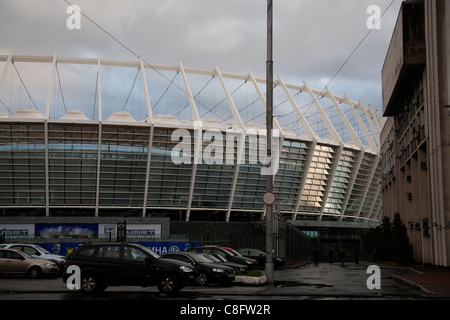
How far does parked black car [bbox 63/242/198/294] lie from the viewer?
15.7 meters

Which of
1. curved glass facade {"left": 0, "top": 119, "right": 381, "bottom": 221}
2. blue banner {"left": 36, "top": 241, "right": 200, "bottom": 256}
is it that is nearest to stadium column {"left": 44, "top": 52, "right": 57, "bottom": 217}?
curved glass facade {"left": 0, "top": 119, "right": 381, "bottom": 221}

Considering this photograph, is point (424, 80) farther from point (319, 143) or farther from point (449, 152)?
point (319, 143)

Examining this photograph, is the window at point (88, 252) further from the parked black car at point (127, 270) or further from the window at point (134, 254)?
the window at point (134, 254)

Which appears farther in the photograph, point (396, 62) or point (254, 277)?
point (396, 62)

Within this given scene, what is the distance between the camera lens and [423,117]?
34.7 meters

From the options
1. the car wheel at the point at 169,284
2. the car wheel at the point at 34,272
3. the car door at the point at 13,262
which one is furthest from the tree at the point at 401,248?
the car wheel at the point at 169,284

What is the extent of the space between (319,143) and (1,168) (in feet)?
131

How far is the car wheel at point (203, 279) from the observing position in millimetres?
19406

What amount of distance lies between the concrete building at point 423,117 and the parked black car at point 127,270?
14.0 meters

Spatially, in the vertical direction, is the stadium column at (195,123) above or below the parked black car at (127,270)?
above

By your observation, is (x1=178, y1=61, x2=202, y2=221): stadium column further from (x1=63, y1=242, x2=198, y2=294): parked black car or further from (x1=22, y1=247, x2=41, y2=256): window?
(x1=63, y1=242, x2=198, y2=294): parked black car

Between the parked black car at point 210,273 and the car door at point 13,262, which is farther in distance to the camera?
the car door at point 13,262
